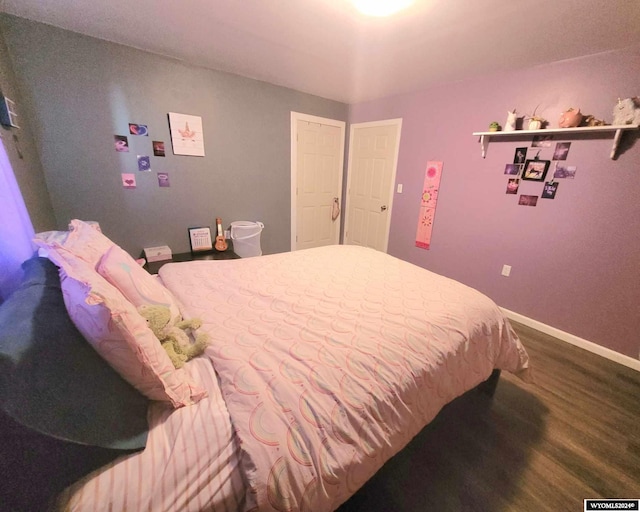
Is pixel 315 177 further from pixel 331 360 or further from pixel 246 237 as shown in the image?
pixel 331 360

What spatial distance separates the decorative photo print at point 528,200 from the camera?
94.4 inches

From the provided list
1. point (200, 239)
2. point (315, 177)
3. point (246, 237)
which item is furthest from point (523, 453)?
point (315, 177)

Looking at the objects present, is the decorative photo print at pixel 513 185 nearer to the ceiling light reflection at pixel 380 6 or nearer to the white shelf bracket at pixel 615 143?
the white shelf bracket at pixel 615 143

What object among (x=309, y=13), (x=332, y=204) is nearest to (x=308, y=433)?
(x=309, y=13)

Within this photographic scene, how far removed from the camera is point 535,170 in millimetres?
2359

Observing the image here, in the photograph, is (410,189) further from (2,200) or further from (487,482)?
(2,200)

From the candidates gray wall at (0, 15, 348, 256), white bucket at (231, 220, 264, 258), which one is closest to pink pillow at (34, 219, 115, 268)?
gray wall at (0, 15, 348, 256)

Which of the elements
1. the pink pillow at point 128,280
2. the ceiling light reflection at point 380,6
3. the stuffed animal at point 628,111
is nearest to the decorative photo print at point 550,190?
the stuffed animal at point 628,111

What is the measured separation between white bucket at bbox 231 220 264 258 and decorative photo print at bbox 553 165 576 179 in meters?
3.02

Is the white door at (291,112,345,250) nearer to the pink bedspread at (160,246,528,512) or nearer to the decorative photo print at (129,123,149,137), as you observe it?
the decorative photo print at (129,123,149,137)

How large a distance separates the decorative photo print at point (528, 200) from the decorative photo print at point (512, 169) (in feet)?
0.78

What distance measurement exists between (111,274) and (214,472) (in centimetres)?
80

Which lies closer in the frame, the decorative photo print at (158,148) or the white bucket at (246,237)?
the decorative photo print at (158,148)

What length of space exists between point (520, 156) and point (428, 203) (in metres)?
0.99
